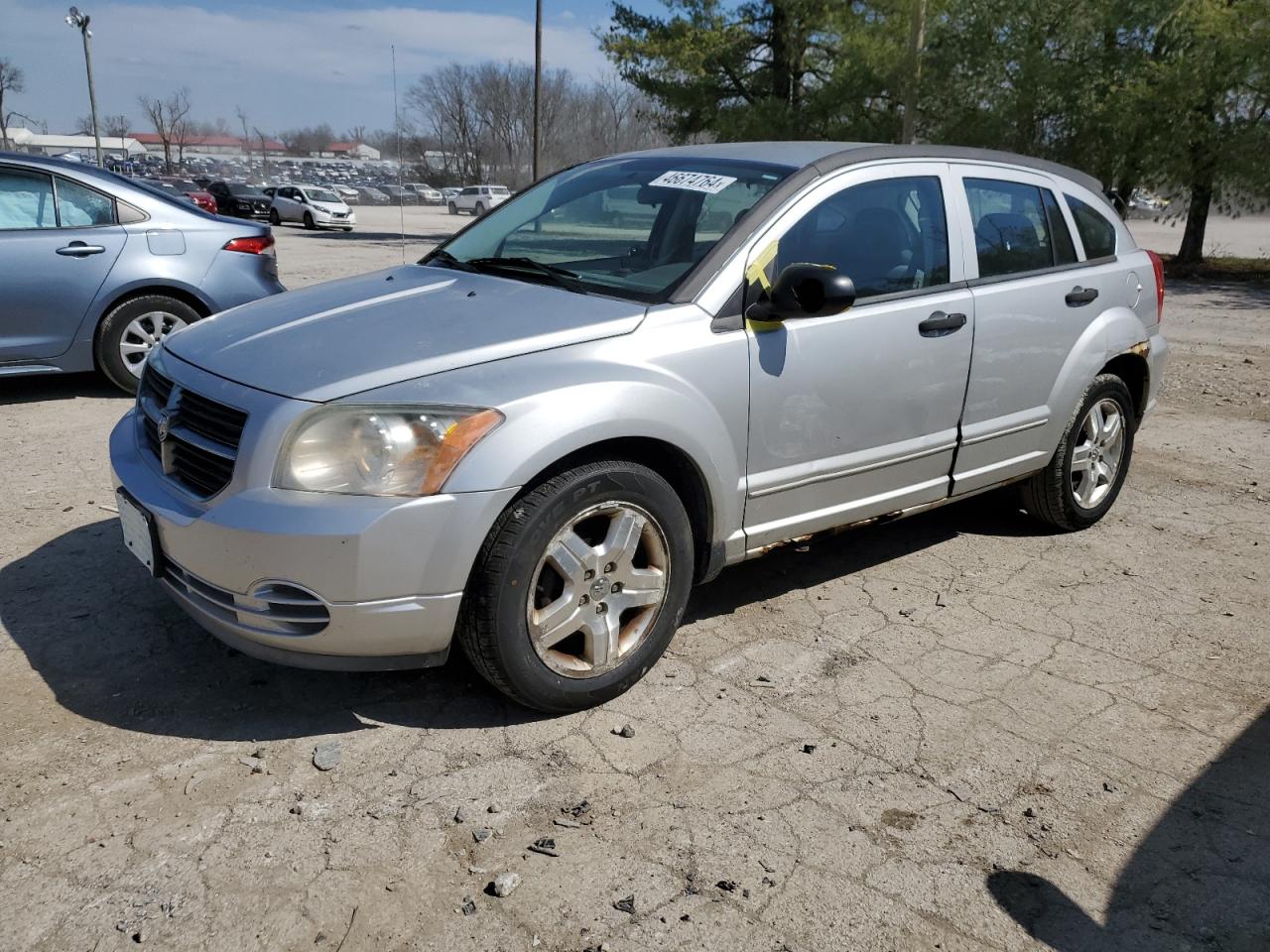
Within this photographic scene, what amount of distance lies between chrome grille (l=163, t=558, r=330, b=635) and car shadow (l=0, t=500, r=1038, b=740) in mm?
406

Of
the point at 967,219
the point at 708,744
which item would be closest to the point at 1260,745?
the point at 708,744

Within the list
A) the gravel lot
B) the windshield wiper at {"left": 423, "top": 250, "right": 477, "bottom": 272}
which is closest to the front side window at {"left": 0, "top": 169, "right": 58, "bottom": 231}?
the gravel lot

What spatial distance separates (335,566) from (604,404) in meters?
0.88

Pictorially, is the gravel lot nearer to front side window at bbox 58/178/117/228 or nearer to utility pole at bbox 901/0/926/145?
front side window at bbox 58/178/117/228

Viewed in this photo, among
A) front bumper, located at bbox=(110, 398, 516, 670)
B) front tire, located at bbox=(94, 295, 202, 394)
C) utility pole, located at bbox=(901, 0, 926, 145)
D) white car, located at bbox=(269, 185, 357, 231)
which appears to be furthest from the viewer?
white car, located at bbox=(269, 185, 357, 231)

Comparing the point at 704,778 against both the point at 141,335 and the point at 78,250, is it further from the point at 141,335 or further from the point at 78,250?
the point at 78,250

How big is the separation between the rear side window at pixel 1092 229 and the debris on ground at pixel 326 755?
3898mm

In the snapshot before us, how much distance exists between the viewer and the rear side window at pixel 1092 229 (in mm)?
4867

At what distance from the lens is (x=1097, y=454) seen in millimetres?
5098

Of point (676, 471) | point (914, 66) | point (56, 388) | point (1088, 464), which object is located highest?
point (914, 66)

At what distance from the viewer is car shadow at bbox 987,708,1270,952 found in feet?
7.91

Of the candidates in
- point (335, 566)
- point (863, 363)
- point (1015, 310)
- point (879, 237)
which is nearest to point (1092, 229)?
point (1015, 310)

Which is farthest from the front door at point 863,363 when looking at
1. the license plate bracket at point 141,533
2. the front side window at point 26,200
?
the front side window at point 26,200

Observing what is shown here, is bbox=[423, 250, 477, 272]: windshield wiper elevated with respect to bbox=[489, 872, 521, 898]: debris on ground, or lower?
elevated
